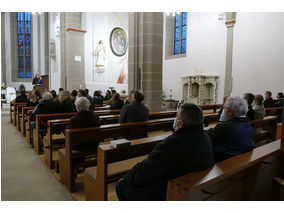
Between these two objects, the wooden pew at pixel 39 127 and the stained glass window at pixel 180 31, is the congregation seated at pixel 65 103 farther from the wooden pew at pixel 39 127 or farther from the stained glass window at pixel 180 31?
the stained glass window at pixel 180 31

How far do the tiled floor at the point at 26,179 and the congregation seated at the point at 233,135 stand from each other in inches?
77.4

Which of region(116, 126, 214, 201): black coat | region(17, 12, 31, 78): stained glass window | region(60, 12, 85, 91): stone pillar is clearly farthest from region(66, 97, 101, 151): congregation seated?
region(17, 12, 31, 78): stained glass window

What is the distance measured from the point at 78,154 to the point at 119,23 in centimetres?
1227

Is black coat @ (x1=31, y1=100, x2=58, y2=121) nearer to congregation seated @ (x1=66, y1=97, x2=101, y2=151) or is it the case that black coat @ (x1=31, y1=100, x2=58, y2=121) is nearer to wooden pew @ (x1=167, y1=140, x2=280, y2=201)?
congregation seated @ (x1=66, y1=97, x2=101, y2=151)

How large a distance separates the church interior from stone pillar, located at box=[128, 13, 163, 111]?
1.3 inches

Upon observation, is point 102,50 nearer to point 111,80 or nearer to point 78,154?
point 111,80

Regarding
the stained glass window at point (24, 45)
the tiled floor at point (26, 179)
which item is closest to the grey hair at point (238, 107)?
the tiled floor at point (26, 179)

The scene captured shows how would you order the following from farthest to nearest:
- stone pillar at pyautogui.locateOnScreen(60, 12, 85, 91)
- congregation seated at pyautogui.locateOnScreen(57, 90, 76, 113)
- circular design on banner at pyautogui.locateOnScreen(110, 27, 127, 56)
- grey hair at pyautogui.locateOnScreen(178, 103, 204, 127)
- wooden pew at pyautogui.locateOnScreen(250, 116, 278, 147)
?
circular design on banner at pyautogui.locateOnScreen(110, 27, 127, 56) < stone pillar at pyautogui.locateOnScreen(60, 12, 85, 91) < congregation seated at pyautogui.locateOnScreen(57, 90, 76, 113) < wooden pew at pyautogui.locateOnScreen(250, 116, 278, 147) < grey hair at pyautogui.locateOnScreen(178, 103, 204, 127)

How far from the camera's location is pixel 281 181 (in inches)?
73.5

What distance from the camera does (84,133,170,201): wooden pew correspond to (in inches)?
89.3

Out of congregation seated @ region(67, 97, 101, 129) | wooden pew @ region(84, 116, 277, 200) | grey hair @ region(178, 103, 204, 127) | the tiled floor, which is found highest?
grey hair @ region(178, 103, 204, 127)

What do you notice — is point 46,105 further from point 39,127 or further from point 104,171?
point 104,171

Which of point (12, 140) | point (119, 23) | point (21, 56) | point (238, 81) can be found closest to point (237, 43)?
point (238, 81)

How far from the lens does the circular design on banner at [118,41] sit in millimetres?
13867
